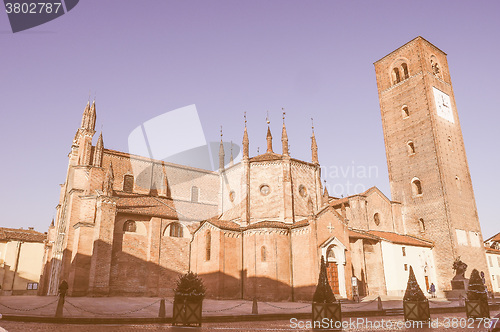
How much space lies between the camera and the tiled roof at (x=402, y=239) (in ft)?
103

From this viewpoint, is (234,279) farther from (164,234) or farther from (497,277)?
(497,277)

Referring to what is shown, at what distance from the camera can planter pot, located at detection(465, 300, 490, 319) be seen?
13477 millimetres

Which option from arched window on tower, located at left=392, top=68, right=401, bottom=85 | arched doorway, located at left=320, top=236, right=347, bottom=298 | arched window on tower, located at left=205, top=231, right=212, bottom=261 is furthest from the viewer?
arched window on tower, located at left=392, top=68, right=401, bottom=85

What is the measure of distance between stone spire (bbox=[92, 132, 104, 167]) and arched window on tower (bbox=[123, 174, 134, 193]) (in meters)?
2.67

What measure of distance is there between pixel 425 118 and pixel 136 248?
102ft

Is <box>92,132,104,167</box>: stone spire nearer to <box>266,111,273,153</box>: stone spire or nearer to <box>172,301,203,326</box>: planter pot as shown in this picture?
<box>266,111,273,153</box>: stone spire

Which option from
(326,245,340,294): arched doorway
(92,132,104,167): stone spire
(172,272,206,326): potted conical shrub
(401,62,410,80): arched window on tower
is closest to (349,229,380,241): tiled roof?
(326,245,340,294): arched doorway

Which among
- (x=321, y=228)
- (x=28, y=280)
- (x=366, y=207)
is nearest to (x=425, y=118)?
(x=366, y=207)

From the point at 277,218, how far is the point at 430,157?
18.2m

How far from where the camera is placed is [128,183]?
3250 centimetres

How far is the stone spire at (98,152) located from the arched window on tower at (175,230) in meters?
8.38

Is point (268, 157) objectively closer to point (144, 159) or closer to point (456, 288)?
point (144, 159)

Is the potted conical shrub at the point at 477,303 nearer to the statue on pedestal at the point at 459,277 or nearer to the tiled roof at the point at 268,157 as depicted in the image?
the tiled roof at the point at 268,157

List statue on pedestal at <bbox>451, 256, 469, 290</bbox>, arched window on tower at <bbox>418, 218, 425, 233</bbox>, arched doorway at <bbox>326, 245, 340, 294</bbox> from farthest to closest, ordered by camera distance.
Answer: arched window on tower at <bbox>418, 218, 425, 233</bbox> < statue on pedestal at <bbox>451, 256, 469, 290</bbox> < arched doorway at <bbox>326, 245, 340, 294</bbox>
